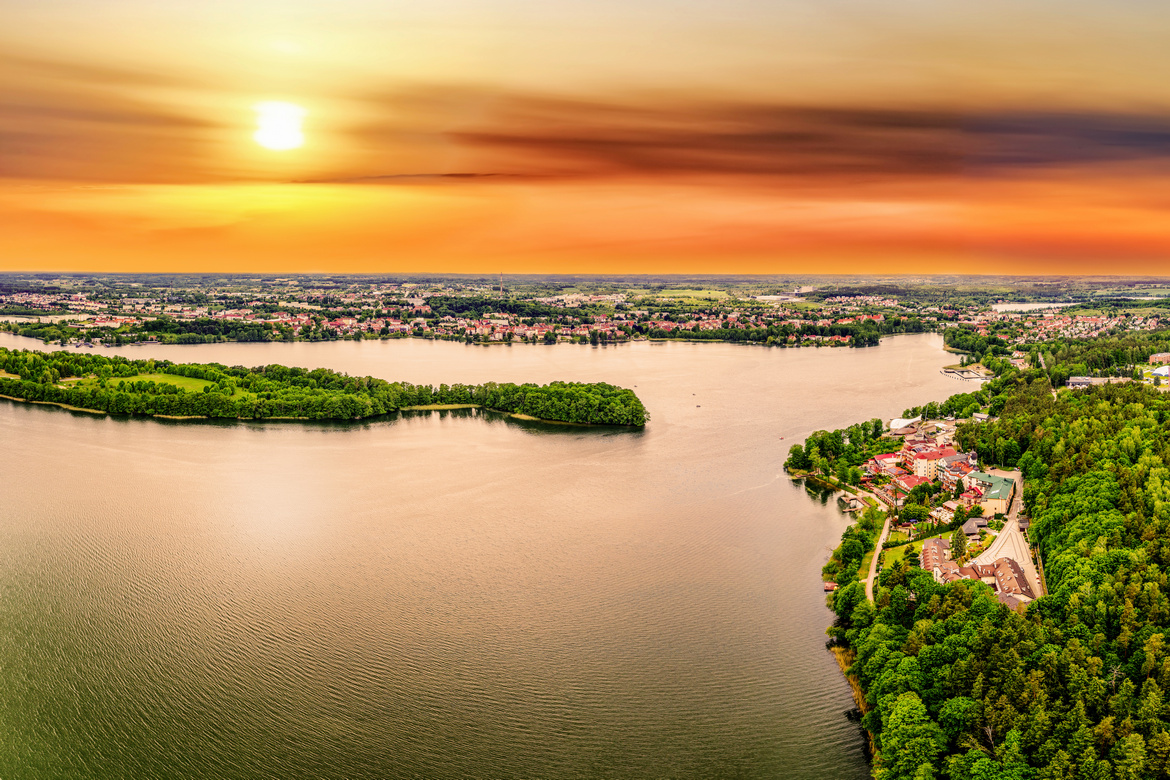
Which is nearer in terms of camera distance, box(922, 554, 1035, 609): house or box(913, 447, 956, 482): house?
box(922, 554, 1035, 609): house

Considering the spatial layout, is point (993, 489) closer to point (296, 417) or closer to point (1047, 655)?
point (1047, 655)

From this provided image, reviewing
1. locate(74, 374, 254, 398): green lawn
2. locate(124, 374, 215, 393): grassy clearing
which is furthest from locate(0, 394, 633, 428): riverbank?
locate(124, 374, 215, 393): grassy clearing

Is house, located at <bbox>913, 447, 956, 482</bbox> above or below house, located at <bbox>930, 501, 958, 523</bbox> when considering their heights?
above

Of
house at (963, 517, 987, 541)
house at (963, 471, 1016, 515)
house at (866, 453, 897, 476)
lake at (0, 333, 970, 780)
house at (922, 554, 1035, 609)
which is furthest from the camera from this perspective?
house at (866, 453, 897, 476)

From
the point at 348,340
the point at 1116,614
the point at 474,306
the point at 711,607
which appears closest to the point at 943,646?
the point at 1116,614

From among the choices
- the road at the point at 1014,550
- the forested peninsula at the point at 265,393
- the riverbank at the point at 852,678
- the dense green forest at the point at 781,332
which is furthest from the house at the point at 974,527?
the dense green forest at the point at 781,332

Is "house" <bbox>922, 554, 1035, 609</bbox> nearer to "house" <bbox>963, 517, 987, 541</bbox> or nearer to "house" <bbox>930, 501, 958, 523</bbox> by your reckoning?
"house" <bbox>963, 517, 987, 541</bbox>

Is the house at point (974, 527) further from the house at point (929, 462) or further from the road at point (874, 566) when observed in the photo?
the house at point (929, 462)
